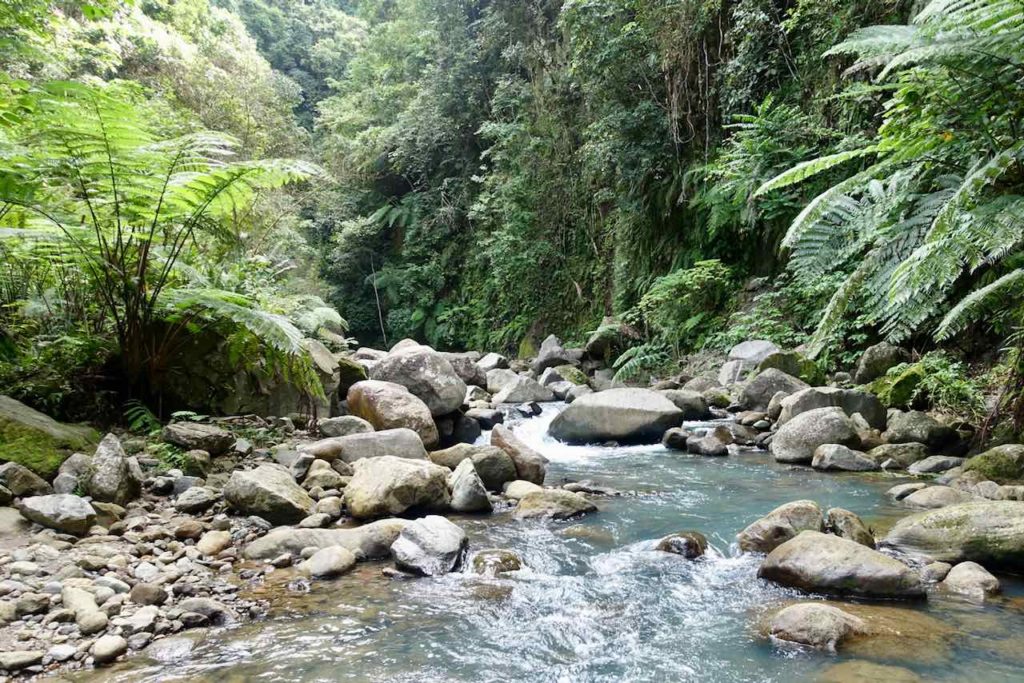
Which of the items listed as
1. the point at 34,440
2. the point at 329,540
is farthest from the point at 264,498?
the point at 34,440

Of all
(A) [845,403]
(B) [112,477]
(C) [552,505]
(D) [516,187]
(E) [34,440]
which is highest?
(D) [516,187]

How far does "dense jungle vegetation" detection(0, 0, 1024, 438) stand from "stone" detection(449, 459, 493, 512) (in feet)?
5.41

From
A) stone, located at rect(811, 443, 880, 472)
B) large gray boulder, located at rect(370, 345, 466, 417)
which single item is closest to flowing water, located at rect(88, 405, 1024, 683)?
stone, located at rect(811, 443, 880, 472)

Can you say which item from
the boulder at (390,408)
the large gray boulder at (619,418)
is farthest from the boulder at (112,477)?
the large gray boulder at (619,418)

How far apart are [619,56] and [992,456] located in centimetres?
952

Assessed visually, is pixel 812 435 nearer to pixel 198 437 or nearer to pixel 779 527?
pixel 779 527

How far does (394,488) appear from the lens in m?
4.45

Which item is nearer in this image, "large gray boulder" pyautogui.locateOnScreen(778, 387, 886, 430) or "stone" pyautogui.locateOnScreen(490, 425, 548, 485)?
"stone" pyautogui.locateOnScreen(490, 425, 548, 485)

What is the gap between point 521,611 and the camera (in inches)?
124

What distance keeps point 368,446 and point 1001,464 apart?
191 inches

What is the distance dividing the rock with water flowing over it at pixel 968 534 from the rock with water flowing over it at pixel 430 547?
2.50 meters

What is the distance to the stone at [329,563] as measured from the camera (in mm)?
3516

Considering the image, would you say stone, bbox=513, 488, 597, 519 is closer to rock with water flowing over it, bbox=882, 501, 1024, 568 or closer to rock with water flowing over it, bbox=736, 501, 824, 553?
rock with water flowing over it, bbox=736, 501, 824, 553

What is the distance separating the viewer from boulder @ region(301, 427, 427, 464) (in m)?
5.28
